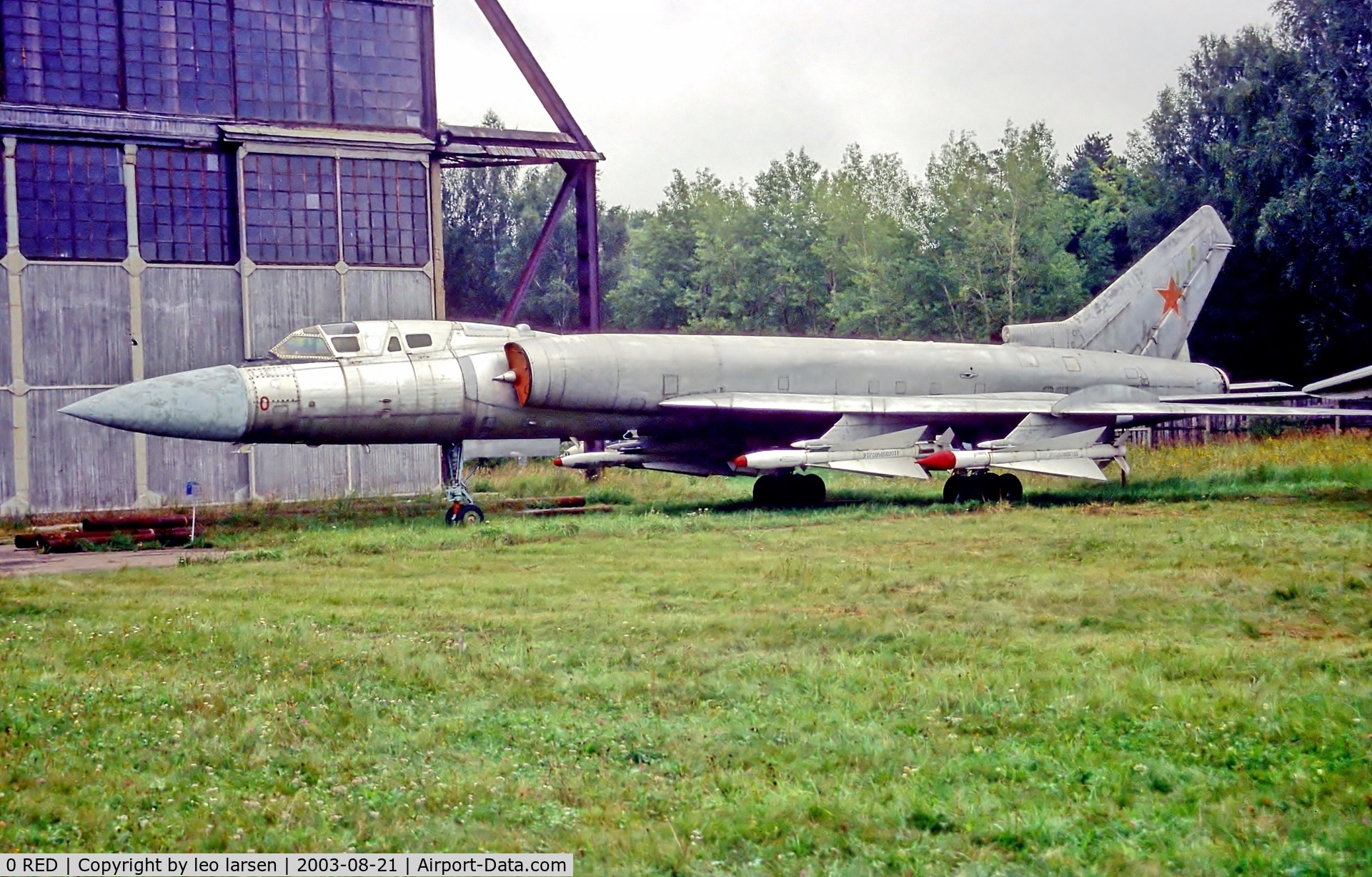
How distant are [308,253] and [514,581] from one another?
1535cm

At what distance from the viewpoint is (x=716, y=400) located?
1897 cm

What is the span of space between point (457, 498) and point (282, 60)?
12.0m

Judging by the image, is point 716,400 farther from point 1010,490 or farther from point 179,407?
point 179,407

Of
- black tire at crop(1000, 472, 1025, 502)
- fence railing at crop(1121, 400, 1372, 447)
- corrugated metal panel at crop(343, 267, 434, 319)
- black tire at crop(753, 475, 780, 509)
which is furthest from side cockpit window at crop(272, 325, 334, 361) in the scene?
fence railing at crop(1121, 400, 1372, 447)

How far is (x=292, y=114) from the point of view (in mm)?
25297

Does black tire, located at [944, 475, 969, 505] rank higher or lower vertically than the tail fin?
lower

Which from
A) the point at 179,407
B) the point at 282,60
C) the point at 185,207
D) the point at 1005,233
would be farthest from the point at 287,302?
the point at 1005,233

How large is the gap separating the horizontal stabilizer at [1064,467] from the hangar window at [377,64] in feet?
47.7

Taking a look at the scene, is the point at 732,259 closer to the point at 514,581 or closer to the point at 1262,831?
the point at 514,581

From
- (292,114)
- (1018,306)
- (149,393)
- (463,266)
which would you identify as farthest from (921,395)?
(463,266)

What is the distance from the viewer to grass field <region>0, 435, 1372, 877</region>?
17.2 feet

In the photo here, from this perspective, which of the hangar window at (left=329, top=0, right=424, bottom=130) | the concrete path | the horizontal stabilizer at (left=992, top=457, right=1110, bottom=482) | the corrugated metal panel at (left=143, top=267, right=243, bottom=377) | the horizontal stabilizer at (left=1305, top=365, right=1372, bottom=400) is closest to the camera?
the concrete path

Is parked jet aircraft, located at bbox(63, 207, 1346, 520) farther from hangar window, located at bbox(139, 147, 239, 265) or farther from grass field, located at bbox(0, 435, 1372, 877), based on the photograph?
hangar window, located at bbox(139, 147, 239, 265)

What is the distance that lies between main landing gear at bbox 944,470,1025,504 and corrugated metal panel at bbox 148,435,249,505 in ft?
43.7
